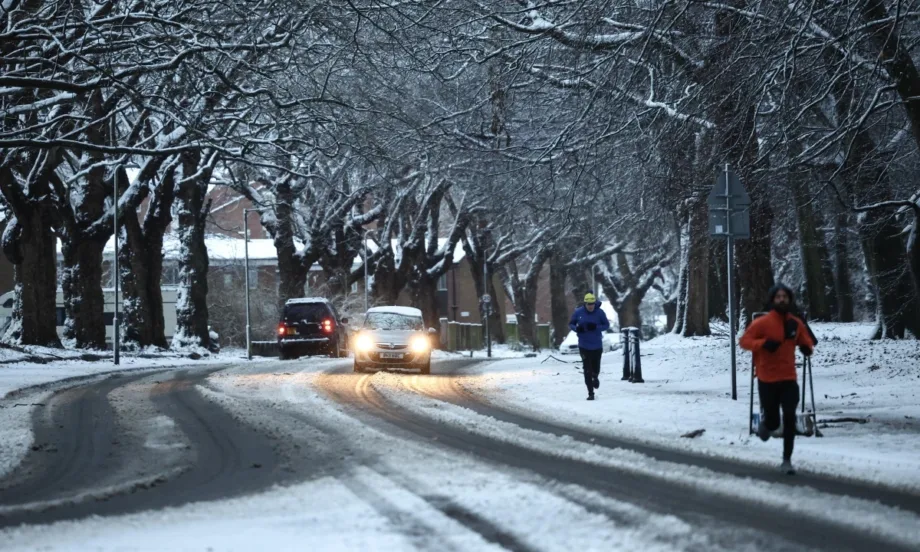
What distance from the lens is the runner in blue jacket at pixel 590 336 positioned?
20562 mm

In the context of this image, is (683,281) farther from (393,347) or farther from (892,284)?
(393,347)

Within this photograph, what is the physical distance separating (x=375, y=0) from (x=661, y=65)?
6.67m

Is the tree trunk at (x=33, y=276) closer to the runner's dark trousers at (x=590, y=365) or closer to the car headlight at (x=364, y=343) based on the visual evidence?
the car headlight at (x=364, y=343)

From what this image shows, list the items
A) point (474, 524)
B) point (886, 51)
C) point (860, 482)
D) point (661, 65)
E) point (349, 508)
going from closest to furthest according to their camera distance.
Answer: point (474, 524)
point (349, 508)
point (860, 482)
point (886, 51)
point (661, 65)

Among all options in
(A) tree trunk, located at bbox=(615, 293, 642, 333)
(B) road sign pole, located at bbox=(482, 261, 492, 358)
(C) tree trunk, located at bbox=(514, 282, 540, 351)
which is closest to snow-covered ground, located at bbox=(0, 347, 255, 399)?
(B) road sign pole, located at bbox=(482, 261, 492, 358)

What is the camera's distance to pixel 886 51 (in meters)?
17.0

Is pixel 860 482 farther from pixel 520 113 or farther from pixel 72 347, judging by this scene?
pixel 72 347

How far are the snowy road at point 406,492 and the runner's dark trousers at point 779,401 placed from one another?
498mm

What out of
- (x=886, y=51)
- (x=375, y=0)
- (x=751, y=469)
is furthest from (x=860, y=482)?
(x=375, y=0)

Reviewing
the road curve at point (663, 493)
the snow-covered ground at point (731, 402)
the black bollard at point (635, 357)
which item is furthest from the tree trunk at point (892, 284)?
the road curve at point (663, 493)

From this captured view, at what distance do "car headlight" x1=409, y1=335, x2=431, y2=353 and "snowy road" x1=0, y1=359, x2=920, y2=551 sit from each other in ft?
46.0

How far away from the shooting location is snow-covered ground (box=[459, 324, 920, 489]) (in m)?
12.6

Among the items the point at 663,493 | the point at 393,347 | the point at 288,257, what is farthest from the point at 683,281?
the point at 663,493

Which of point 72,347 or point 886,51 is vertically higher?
point 886,51
